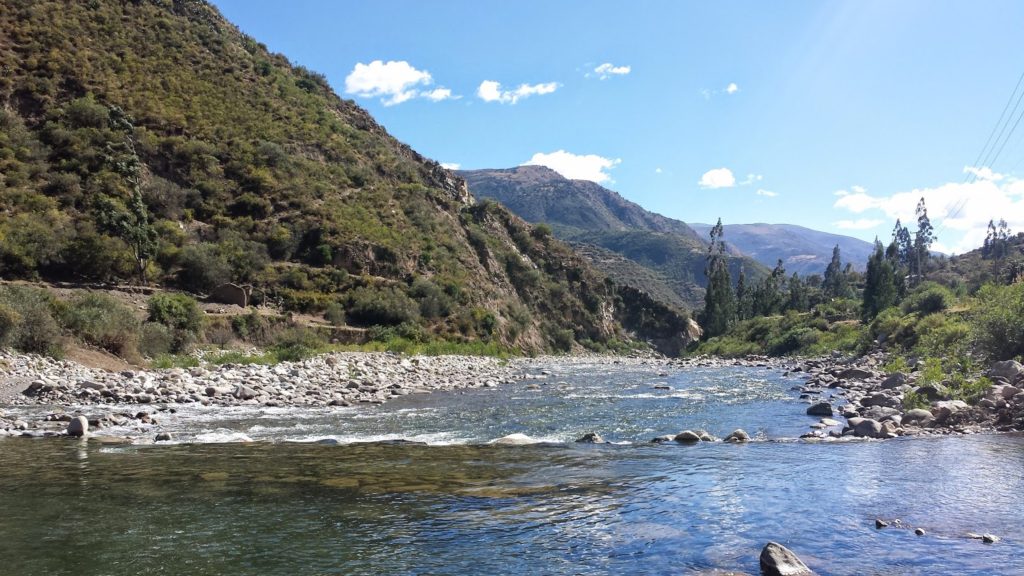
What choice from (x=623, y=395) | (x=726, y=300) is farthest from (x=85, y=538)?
(x=726, y=300)

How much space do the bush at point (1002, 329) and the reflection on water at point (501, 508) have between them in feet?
40.4

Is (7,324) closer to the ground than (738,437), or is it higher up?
higher up

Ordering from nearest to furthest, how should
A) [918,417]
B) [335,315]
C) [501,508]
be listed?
1. [501,508]
2. [918,417]
3. [335,315]

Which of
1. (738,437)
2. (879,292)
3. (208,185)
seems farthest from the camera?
(879,292)

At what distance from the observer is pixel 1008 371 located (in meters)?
18.9

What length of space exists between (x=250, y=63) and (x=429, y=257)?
3595cm

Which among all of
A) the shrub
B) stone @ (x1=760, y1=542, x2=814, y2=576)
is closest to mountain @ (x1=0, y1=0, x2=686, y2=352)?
the shrub

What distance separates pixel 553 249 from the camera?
105000 mm

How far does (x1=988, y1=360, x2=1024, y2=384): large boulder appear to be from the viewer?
18.3 m

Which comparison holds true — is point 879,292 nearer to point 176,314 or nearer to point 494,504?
point 176,314

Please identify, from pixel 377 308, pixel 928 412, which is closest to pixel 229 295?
pixel 377 308

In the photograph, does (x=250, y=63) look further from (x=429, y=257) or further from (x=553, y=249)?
(x=553, y=249)

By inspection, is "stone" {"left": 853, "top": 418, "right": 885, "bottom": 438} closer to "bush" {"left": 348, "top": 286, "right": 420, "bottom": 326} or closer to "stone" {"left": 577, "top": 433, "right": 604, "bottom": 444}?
"stone" {"left": 577, "top": 433, "right": 604, "bottom": 444}

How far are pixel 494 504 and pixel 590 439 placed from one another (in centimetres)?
588
